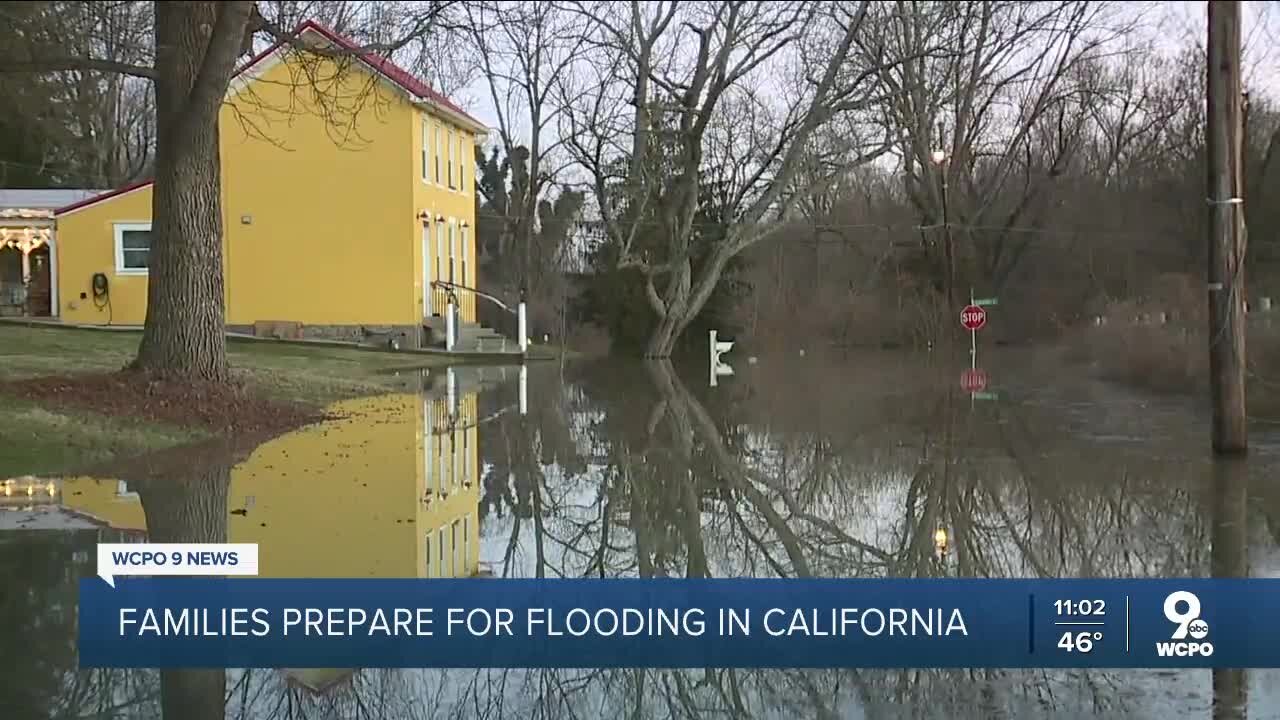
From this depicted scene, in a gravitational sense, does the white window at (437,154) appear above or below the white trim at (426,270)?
above

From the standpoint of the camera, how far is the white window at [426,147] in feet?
104

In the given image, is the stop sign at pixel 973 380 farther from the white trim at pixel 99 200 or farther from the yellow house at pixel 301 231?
the white trim at pixel 99 200

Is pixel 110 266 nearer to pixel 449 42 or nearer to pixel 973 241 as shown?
pixel 449 42

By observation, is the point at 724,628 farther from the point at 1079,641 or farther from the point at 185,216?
the point at 185,216

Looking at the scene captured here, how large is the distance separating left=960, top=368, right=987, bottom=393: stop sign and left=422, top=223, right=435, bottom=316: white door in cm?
1415

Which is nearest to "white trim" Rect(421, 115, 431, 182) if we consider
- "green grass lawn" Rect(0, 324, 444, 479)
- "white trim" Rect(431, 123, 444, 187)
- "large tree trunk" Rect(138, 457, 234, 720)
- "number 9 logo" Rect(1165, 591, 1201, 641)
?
"white trim" Rect(431, 123, 444, 187)

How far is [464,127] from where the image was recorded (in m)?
35.7

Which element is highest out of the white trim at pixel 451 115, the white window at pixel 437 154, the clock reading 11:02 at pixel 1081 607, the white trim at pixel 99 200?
the white trim at pixel 451 115

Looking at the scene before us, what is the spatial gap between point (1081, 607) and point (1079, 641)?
0.15 meters

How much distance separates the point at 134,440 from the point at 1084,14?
29924 millimetres

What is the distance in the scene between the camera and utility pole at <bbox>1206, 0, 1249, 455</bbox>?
1098 cm

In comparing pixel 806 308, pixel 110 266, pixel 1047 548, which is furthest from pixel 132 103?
pixel 1047 548

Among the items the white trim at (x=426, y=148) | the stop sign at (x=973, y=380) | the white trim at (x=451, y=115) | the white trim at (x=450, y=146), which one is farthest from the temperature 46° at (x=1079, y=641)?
the white trim at (x=450, y=146)

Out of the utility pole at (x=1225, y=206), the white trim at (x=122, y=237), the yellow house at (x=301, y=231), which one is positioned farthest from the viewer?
the white trim at (x=122, y=237)
